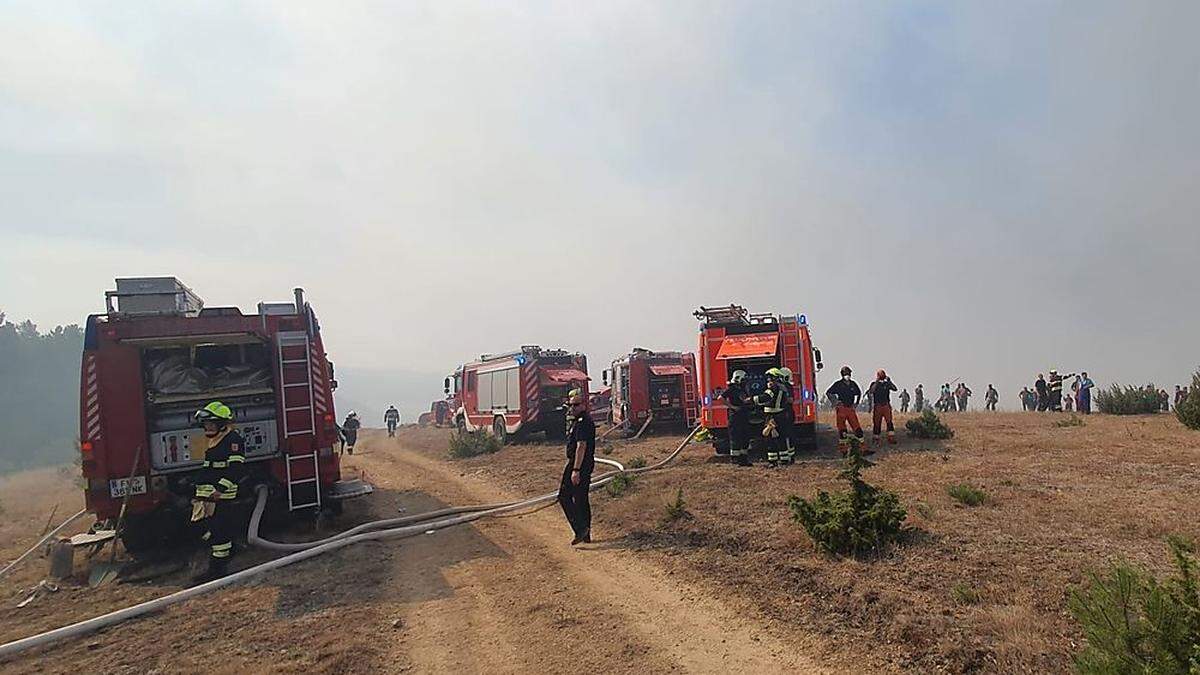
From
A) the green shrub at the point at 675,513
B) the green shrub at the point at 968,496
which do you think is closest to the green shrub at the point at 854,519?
the green shrub at the point at 968,496

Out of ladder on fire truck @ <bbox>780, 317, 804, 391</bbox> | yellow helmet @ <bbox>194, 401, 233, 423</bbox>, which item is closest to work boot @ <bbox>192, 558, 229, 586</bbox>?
yellow helmet @ <bbox>194, 401, 233, 423</bbox>

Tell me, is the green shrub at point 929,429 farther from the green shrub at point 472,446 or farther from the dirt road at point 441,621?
the green shrub at point 472,446

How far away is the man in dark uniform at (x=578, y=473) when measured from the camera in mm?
8148

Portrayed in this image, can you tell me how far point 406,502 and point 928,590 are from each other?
8.97 meters

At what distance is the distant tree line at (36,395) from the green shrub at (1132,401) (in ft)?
184

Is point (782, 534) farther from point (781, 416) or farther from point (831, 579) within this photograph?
point (781, 416)

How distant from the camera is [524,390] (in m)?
20.7

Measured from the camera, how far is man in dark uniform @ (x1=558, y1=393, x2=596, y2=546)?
26.7 ft

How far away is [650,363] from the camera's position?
2292cm

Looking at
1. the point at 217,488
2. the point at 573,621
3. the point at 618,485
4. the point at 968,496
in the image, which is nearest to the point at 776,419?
the point at 618,485

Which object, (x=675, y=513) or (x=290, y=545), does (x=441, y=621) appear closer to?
(x=290, y=545)

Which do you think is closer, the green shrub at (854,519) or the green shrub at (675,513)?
the green shrub at (854,519)

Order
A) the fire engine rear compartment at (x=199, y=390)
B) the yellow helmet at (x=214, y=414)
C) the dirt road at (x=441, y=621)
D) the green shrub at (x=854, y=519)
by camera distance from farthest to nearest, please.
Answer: the fire engine rear compartment at (x=199, y=390), the yellow helmet at (x=214, y=414), the green shrub at (x=854, y=519), the dirt road at (x=441, y=621)

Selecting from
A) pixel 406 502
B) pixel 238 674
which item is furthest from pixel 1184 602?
pixel 406 502
